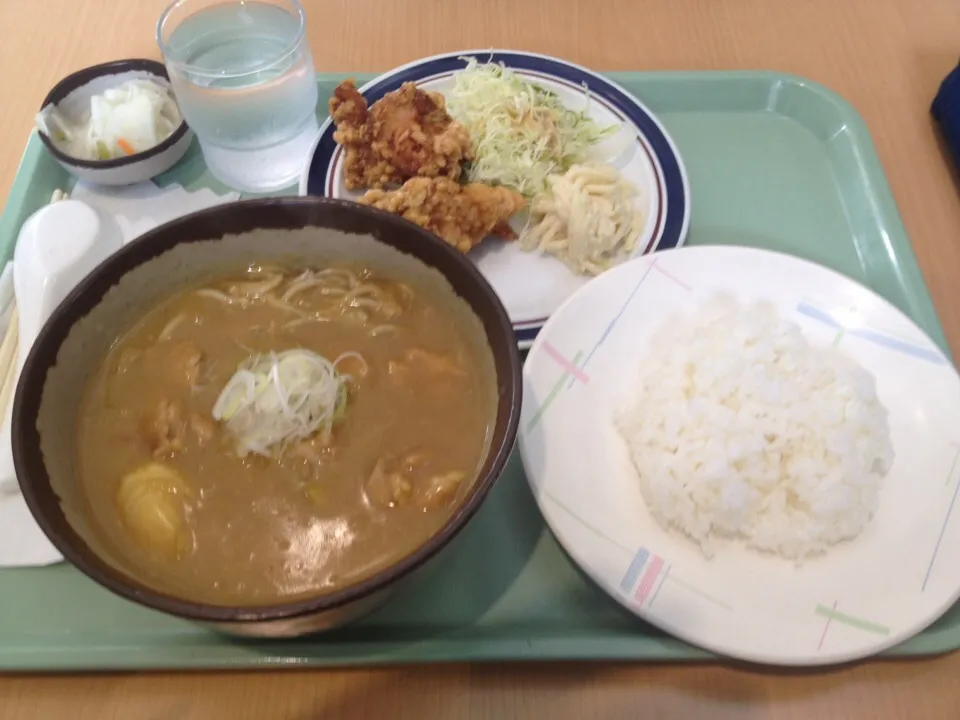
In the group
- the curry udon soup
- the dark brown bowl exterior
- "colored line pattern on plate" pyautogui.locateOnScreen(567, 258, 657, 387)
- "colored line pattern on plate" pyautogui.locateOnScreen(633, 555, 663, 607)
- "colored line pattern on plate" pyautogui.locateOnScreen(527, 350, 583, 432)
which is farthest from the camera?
"colored line pattern on plate" pyautogui.locateOnScreen(567, 258, 657, 387)

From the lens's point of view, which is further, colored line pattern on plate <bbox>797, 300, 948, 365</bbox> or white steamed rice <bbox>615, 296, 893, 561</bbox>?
colored line pattern on plate <bbox>797, 300, 948, 365</bbox>

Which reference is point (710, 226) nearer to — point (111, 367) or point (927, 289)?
point (927, 289)

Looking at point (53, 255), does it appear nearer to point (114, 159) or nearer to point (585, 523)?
point (114, 159)

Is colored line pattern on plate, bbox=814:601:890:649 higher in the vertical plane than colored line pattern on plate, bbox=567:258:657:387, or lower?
lower

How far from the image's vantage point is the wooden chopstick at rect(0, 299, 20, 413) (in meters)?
1.24

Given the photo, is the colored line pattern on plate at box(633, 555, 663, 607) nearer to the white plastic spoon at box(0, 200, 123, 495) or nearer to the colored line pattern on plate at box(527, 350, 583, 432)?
the colored line pattern on plate at box(527, 350, 583, 432)

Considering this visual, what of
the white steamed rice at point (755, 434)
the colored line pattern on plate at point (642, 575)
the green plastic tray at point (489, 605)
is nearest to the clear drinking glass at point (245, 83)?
the green plastic tray at point (489, 605)

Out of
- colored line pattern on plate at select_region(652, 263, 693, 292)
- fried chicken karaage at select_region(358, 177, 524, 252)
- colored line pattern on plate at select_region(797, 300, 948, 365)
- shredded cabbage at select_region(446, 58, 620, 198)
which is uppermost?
shredded cabbage at select_region(446, 58, 620, 198)

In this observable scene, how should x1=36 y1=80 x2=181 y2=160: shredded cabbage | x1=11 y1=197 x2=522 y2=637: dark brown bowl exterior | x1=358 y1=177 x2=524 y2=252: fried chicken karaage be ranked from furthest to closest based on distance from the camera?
x1=36 y1=80 x2=181 y2=160: shredded cabbage, x1=358 y1=177 x2=524 y2=252: fried chicken karaage, x1=11 y1=197 x2=522 y2=637: dark brown bowl exterior

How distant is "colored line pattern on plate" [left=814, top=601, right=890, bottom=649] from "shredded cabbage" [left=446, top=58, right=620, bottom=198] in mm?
1024

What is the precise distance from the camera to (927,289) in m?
1.51

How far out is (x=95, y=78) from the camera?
65.9 inches

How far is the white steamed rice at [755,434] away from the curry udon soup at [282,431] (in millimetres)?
382

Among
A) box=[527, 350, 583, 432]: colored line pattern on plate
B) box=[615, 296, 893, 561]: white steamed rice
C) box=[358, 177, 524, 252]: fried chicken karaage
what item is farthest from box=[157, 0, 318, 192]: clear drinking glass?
box=[615, 296, 893, 561]: white steamed rice
